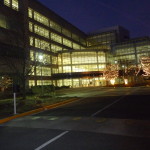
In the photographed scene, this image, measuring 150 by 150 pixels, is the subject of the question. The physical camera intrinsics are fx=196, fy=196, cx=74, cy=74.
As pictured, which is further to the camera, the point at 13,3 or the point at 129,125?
the point at 13,3

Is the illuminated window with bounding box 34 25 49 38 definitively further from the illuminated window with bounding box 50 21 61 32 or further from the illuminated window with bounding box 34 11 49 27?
the illuminated window with bounding box 50 21 61 32

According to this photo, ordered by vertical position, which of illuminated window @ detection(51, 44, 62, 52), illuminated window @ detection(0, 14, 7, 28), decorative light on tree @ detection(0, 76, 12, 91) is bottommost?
decorative light on tree @ detection(0, 76, 12, 91)

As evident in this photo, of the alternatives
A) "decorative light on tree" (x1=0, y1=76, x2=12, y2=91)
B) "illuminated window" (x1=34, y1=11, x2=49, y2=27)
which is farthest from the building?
"decorative light on tree" (x1=0, y1=76, x2=12, y2=91)

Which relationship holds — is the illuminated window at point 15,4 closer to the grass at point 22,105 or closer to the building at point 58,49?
the building at point 58,49

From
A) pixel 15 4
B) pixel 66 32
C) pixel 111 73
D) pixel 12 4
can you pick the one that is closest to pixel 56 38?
pixel 66 32

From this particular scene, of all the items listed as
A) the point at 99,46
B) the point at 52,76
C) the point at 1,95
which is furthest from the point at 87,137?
the point at 99,46

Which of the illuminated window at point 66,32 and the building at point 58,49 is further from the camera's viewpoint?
the illuminated window at point 66,32

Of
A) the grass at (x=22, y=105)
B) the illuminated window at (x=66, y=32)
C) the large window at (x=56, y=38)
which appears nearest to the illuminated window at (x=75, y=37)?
the illuminated window at (x=66, y=32)

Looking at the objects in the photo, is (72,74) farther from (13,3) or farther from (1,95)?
(1,95)

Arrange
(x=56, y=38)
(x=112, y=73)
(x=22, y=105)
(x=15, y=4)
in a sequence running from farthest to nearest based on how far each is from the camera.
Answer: (x=56, y=38) < (x=112, y=73) < (x=15, y=4) < (x=22, y=105)

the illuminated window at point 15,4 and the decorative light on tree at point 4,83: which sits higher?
the illuminated window at point 15,4

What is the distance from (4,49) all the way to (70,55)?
3261cm

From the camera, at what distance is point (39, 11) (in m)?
61.2

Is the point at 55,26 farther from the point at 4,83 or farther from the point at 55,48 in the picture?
the point at 4,83
